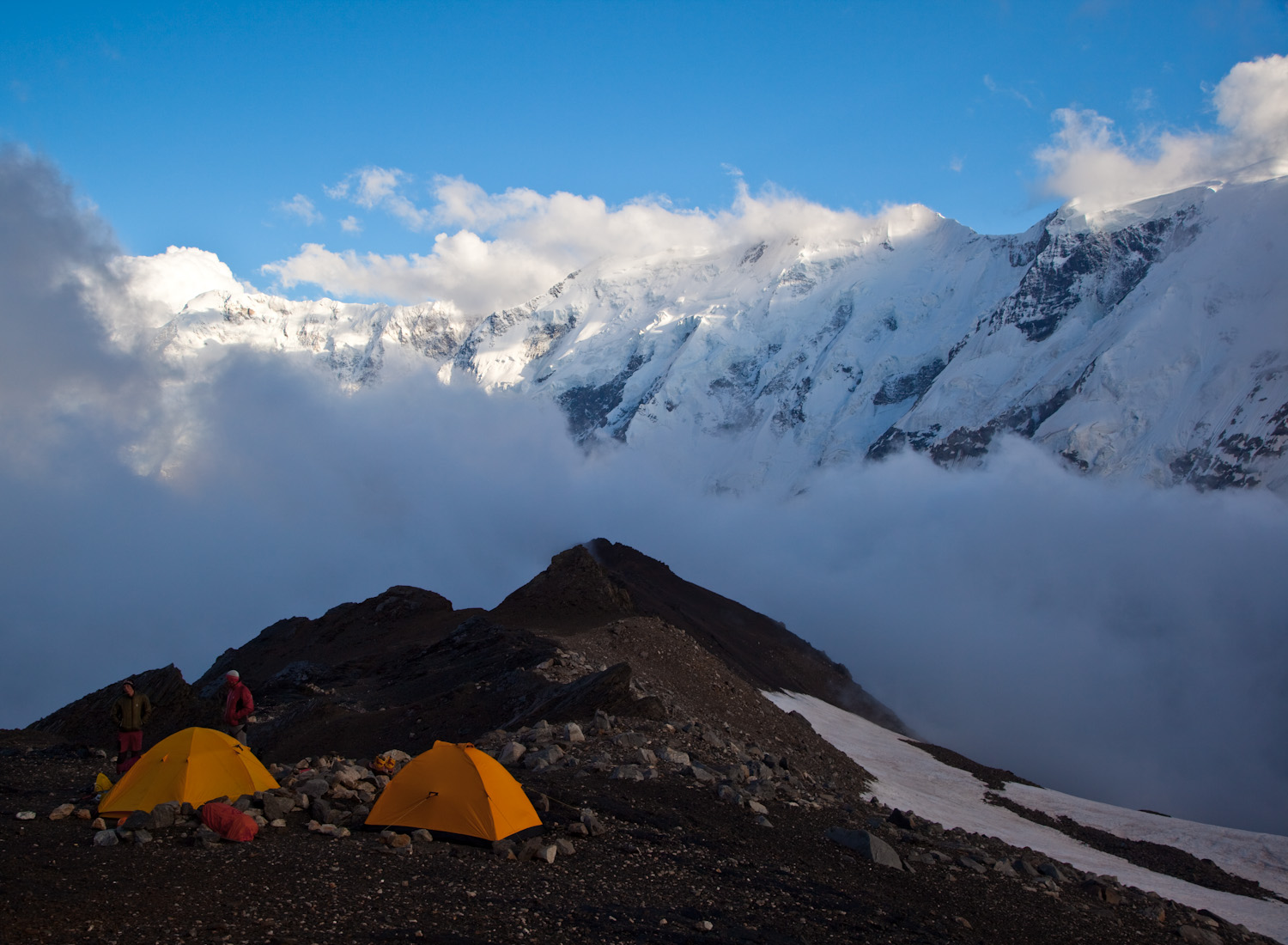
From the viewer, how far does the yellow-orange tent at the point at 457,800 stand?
1159 cm

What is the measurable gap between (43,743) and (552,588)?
26055mm

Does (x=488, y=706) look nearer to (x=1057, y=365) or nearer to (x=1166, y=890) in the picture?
(x=1166, y=890)

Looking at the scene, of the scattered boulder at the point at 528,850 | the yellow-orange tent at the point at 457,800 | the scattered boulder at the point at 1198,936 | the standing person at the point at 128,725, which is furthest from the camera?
the standing person at the point at 128,725

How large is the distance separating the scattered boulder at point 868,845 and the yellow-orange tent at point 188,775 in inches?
354

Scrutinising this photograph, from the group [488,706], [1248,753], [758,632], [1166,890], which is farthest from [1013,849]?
[1248,753]

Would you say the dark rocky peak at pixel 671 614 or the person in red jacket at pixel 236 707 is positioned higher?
the dark rocky peak at pixel 671 614

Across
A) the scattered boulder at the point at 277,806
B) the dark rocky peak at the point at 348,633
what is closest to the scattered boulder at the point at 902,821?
the scattered boulder at the point at 277,806

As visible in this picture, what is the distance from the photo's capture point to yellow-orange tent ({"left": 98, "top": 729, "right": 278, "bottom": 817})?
1194 cm

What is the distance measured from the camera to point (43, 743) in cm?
2145

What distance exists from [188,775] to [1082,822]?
115 feet

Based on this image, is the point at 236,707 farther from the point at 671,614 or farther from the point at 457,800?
the point at 671,614

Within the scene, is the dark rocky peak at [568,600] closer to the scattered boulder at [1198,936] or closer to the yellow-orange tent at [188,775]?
the yellow-orange tent at [188,775]

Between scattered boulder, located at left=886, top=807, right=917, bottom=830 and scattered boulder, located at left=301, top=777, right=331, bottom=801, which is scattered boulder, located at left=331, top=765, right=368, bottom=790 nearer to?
scattered boulder, located at left=301, top=777, right=331, bottom=801

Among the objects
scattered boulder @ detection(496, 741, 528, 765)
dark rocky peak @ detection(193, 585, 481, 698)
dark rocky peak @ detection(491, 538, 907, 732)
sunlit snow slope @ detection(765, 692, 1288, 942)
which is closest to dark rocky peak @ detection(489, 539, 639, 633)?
dark rocky peak @ detection(491, 538, 907, 732)
